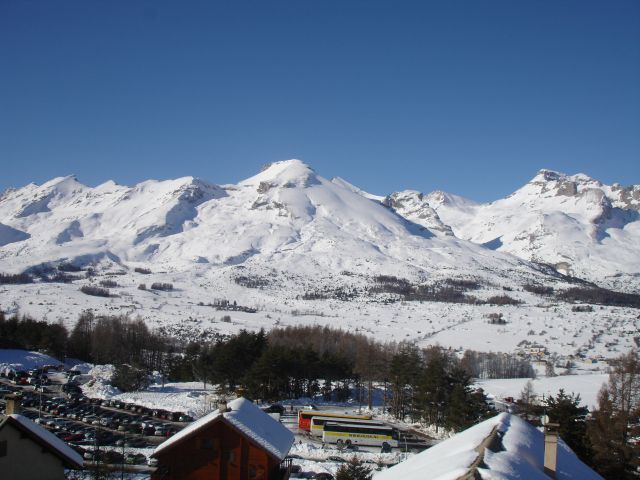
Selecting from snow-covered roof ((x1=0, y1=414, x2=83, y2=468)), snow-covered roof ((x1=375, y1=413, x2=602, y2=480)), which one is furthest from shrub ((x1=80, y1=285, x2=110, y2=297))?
snow-covered roof ((x1=375, y1=413, x2=602, y2=480))

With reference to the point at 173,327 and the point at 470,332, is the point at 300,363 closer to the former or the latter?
the point at 173,327

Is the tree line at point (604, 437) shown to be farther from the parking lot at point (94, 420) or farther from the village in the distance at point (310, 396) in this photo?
the parking lot at point (94, 420)

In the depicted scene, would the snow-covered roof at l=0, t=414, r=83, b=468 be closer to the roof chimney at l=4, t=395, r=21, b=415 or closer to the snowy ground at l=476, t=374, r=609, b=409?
the roof chimney at l=4, t=395, r=21, b=415

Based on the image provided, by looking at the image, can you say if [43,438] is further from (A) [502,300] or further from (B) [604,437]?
(A) [502,300]

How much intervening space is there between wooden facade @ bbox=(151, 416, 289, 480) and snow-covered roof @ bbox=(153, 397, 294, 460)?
0.12 m

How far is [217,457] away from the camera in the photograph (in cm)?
1762

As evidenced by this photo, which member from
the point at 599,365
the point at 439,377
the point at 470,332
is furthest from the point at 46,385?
the point at 470,332

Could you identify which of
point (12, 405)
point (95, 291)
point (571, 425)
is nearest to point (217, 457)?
point (12, 405)

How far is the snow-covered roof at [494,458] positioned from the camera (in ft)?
34.3

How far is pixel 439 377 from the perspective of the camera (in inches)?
1658

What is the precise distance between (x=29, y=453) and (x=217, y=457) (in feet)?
19.1

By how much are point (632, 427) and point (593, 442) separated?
2187mm

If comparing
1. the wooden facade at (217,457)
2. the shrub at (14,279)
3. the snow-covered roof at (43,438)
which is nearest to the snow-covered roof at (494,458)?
the wooden facade at (217,457)

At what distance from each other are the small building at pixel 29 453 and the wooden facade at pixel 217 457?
4.11 meters
